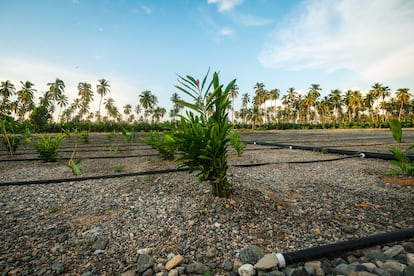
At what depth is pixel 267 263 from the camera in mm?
1397

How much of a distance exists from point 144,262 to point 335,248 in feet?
4.55

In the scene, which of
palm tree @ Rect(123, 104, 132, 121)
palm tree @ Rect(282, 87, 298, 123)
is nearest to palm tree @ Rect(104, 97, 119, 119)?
palm tree @ Rect(123, 104, 132, 121)

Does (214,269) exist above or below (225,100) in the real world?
below

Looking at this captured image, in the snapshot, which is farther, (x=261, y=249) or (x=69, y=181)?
(x=69, y=181)

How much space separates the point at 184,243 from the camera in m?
1.76

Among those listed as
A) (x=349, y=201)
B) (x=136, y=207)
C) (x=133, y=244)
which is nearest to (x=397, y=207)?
(x=349, y=201)

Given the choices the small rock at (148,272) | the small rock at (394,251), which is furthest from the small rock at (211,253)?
the small rock at (394,251)

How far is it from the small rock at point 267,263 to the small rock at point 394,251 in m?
0.84

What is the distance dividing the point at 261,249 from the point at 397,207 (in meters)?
1.77

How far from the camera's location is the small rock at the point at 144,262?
147 cm

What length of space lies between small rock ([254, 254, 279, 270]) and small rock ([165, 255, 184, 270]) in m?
0.53

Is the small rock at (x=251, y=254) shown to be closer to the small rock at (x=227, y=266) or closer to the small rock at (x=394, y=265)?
the small rock at (x=227, y=266)

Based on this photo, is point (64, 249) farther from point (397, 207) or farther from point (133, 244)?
point (397, 207)

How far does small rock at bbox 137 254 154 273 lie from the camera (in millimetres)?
1467
